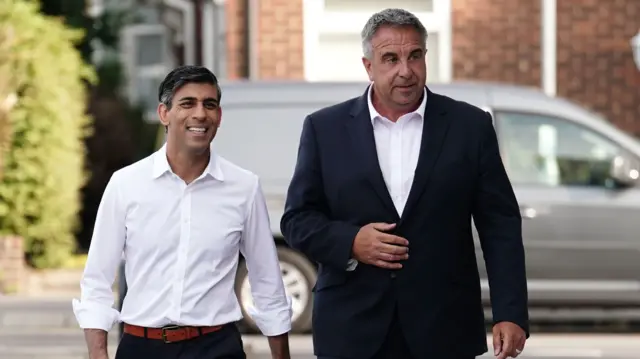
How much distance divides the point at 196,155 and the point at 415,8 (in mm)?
12922

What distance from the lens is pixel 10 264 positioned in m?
16.1

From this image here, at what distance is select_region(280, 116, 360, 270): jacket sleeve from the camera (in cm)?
529

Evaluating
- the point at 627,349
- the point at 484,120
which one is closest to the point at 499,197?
the point at 484,120

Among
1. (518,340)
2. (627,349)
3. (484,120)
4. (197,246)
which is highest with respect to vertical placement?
(484,120)

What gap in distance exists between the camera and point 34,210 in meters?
17.1

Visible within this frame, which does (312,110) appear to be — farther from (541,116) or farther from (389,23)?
(389,23)

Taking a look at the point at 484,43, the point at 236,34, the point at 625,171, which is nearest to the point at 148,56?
the point at 236,34

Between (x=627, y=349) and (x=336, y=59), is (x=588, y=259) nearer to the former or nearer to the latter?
(x=627, y=349)

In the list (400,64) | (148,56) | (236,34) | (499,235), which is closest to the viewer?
(400,64)

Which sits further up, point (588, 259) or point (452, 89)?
point (452, 89)

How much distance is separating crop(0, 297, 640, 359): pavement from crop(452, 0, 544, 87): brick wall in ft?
18.4

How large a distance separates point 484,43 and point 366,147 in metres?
13.1

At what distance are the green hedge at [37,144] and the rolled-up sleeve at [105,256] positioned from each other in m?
11.3

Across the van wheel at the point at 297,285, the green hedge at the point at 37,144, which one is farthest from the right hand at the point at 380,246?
the green hedge at the point at 37,144
